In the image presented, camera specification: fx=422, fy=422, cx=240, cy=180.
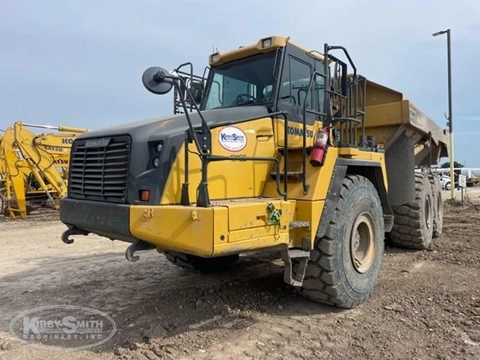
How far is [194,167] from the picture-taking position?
11.4ft

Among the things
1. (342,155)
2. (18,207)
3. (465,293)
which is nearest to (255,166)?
(342,155)

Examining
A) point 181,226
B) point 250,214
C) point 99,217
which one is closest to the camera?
point 181,226

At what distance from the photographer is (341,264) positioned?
397 cm

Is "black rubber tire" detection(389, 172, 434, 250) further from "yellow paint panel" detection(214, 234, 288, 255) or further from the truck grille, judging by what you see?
the truck grille

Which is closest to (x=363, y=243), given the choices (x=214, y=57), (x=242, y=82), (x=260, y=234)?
(x=260, y=234)

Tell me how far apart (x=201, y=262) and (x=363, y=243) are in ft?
6.56

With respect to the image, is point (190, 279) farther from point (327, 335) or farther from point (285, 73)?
point (285, 73)

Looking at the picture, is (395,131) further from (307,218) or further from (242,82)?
(307,218)

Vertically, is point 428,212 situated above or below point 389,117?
below

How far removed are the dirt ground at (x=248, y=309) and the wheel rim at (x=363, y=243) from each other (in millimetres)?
380

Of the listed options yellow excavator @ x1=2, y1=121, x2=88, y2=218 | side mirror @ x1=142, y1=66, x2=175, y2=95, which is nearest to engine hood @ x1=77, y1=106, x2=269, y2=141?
side mirror @ x1=142, y1=66, x2=175, y2=95

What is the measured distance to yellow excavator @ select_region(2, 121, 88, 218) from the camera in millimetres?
13117

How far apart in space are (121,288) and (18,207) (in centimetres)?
990

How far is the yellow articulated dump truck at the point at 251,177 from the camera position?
3.16 meters
